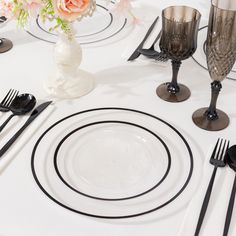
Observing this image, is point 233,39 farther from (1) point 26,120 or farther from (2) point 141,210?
(1) point 26,120

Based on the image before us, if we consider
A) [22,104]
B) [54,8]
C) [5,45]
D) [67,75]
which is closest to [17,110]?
[22,104]

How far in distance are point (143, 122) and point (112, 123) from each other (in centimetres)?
8

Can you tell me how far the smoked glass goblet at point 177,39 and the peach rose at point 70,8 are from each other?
0.73ft

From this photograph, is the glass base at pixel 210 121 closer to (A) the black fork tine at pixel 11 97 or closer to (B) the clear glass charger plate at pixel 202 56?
(B) the clear glass charger plate at pixel 202 56

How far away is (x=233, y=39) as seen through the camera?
1.06 metres

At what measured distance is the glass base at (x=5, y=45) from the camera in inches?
58.3

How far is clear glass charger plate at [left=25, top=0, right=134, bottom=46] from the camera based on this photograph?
1.53m

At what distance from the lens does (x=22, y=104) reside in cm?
Result: 121

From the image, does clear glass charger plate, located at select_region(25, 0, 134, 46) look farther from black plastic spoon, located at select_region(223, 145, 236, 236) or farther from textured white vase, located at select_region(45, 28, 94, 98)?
black plastic spoon, located at select_region(223, 145, 236, 236)

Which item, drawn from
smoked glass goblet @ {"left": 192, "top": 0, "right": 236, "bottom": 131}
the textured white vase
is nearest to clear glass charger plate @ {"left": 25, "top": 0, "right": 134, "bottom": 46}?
the textured white vase

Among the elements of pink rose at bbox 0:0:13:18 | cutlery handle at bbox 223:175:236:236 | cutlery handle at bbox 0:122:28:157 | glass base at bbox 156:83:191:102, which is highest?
pink rose at bbox 0:0:13:18

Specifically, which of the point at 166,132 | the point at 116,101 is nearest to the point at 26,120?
the point at 116,101

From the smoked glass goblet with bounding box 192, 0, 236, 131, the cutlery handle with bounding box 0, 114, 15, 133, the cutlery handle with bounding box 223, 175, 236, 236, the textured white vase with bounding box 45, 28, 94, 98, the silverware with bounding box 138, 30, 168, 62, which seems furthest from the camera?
the silverware with bounding box 138, 30, 168, 62

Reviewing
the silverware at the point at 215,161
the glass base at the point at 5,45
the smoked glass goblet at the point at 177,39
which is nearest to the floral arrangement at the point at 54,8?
the smoked glass goblet at the point at 177,39
